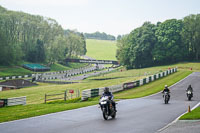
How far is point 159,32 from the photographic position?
9856 centimetres

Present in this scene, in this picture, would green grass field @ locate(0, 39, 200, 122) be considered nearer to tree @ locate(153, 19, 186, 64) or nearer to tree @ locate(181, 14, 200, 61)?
tree @ locate(153, 19, 186, 64)

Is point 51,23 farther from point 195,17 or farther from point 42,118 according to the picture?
point 42,118

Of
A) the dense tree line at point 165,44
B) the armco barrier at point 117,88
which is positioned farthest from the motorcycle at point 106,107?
the dense tree line at point 165,44

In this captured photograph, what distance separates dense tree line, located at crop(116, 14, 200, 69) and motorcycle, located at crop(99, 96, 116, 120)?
3135 inches

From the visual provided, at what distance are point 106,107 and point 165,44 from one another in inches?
3257

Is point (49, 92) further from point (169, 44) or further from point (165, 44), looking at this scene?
point (165, 44)

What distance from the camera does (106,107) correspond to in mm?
16031

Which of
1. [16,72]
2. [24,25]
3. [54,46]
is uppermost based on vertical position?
[24,25]

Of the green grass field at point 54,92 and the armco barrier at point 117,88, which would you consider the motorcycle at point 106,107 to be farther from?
the armco barrier at point 117,88

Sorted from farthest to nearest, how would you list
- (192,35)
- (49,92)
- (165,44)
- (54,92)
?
(192,35) < (165,44) < (49,92) < (54,92)

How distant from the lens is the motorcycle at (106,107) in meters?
15.8

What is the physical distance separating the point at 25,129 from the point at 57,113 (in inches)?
212

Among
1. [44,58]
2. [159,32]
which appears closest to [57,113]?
[159,32]

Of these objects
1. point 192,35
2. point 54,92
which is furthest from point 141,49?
point 54,92
